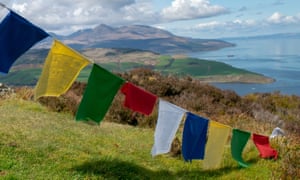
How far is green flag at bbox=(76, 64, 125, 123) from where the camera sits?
5492mm

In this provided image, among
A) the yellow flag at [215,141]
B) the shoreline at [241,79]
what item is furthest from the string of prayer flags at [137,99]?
the shoreline at [241,79]

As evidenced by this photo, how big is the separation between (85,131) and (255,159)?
13.7 ft

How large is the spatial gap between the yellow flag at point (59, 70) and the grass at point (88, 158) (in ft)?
4.71

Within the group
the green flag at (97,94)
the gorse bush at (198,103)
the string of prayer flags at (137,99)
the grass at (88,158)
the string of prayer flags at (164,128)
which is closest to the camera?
the green flag at (97,94)

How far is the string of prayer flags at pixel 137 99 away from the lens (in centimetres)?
586

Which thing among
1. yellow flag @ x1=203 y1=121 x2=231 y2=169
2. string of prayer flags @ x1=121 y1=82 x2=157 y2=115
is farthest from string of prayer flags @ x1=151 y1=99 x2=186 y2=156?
yellow flag @ x1=203 y1=121 x2=231 y2=169

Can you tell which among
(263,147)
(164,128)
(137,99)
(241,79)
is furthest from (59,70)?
(241,79)

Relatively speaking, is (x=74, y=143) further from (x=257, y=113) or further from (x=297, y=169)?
(x=257, y=113)

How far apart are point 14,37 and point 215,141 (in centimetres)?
384

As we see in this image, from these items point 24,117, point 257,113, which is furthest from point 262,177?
point 257,113

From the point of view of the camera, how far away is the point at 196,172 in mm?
7207

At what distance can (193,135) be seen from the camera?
253 inches

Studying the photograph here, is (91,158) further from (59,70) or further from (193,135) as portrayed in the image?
(59,70)

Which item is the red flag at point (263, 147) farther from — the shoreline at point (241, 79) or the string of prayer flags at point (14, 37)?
the shoreline at point (241, 79)
